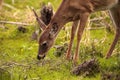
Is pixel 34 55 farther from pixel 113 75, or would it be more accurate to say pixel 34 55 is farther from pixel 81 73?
pixel 113 75

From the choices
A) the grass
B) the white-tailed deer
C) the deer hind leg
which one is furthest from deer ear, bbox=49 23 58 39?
the deer hind leg

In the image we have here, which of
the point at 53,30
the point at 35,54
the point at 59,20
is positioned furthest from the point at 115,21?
the point at 35,54

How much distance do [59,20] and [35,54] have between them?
1.38 metres

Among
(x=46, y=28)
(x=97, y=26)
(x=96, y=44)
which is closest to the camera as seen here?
(x=46, y=28)

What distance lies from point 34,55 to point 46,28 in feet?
4.19

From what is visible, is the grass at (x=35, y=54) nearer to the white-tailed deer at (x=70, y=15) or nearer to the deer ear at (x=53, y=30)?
the white-tailed deer at (x=70, y=15)

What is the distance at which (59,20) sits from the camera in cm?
859

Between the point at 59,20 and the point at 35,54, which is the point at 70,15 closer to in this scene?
the point at 59,20

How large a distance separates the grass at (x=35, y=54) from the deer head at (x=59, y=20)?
38 centimetres

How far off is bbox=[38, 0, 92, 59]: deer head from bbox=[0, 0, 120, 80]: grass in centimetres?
38

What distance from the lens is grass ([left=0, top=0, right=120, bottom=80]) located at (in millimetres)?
8164

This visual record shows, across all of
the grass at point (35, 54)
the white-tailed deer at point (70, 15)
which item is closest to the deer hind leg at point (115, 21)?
the grass at point (35, 54)

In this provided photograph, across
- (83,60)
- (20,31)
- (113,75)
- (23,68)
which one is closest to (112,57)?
(83,60)

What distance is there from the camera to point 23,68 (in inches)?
324
